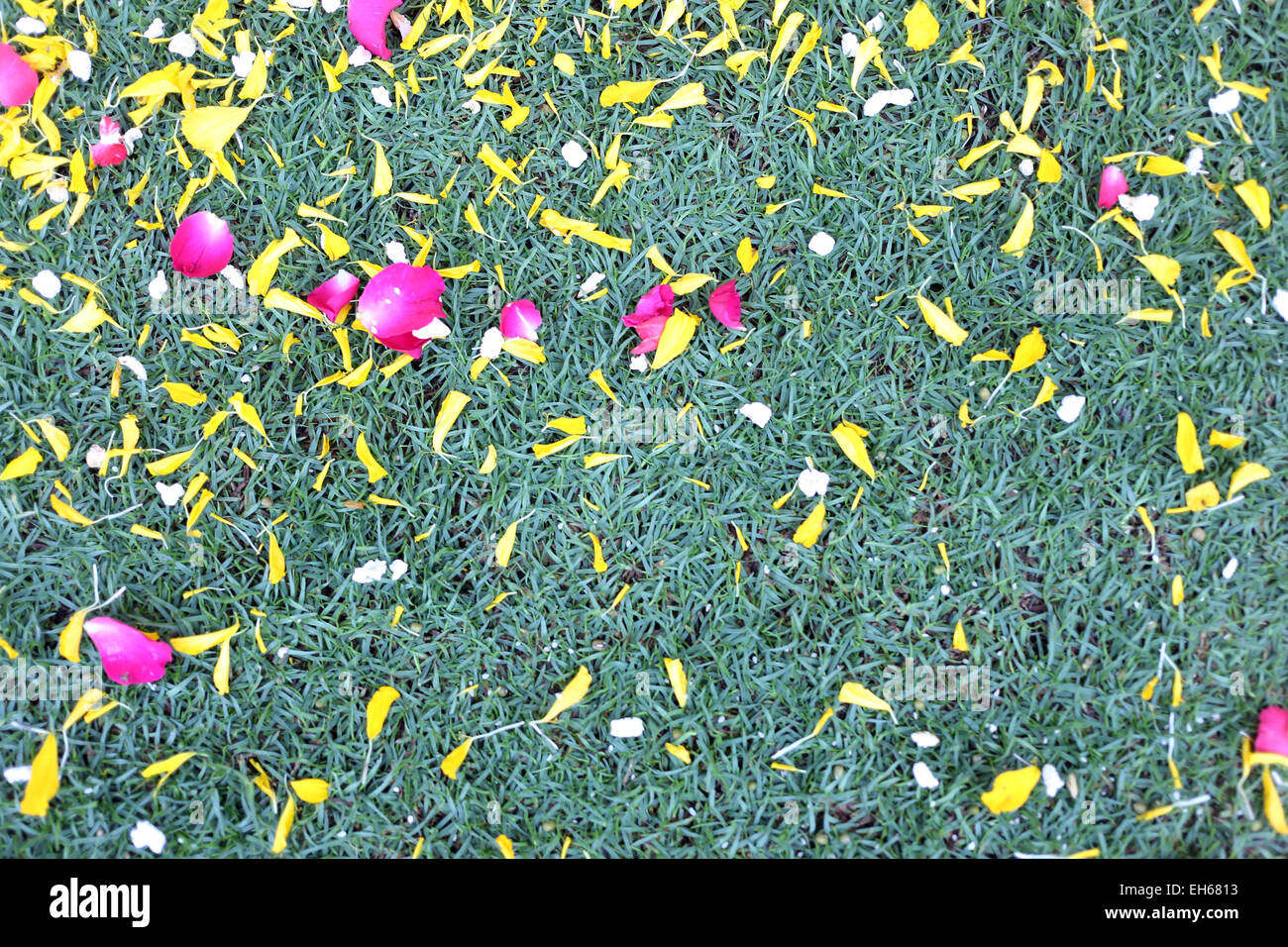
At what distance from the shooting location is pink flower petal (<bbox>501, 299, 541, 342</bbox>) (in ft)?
5.03

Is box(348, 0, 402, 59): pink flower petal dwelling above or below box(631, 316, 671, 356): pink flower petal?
above

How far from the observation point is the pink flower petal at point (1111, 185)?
5.03ft

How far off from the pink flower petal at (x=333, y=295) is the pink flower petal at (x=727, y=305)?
71 centimetres

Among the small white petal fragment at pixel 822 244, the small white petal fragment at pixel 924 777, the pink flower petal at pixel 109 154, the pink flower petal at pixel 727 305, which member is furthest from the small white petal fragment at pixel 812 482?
the pink flower petal at pixel 109 154

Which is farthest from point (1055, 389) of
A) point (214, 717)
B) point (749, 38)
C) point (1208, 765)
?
point (214, 717)

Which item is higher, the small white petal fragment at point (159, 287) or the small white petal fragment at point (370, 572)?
the small white petal fragment at point (159, 287)

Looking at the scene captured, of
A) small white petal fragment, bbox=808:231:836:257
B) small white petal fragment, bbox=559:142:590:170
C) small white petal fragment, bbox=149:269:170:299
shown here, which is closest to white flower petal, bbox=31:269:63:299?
small white petal fragment, bbox=149:269:170:299

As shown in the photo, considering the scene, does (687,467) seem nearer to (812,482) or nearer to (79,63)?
(812,482)

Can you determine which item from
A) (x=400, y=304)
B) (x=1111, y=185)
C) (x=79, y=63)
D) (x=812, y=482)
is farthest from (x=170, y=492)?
(x=1111, y=185)

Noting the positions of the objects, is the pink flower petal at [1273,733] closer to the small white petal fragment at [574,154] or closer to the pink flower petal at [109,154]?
the small white petal fragment at [574,154]

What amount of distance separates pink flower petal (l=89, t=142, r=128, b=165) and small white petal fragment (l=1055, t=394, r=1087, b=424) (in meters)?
1.94

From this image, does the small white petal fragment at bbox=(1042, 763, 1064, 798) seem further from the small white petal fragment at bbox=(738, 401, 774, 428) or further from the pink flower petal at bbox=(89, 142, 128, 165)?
the pink flower petal at bbox=(89, 142, 128, 165)

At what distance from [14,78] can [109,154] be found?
0.80 ft
